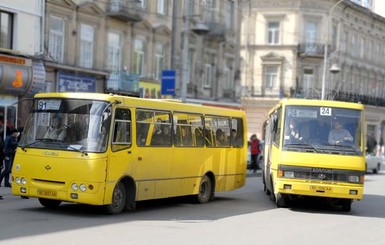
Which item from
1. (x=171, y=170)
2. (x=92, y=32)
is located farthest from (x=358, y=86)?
(x=171, y=170)

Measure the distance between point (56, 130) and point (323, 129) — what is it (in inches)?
254

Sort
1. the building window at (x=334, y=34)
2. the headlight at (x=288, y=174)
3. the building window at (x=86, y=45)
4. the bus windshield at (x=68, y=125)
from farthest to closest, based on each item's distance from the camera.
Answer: the building window at (x=334, y=34), the building window at (x=86, y=45), the headlight at (x=288, y=174), the bus windshield at (x=68, y=125)

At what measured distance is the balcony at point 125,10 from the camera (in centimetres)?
2944

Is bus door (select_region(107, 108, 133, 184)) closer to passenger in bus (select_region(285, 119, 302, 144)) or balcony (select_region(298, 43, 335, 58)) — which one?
passenger in bus (select_region(285, 119, 302, 144))

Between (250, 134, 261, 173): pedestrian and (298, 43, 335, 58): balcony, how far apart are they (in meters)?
Answer: 21.9

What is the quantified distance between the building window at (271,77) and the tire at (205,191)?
35.4 meters

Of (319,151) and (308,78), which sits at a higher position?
(308,78)

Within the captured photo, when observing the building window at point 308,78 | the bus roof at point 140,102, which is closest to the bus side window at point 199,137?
the bus roof at point 140,102

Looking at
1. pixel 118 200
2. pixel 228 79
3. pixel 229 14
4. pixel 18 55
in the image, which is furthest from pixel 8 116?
pixel 228 79

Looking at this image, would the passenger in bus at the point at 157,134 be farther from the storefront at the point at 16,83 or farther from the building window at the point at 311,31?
the building window at the point at 311,31

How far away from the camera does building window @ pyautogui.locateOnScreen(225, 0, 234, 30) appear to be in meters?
35.5

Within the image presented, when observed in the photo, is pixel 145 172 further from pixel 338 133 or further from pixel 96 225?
pixel 338 133

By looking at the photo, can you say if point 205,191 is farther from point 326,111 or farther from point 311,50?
point 311,50

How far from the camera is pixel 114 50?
30469 mm
